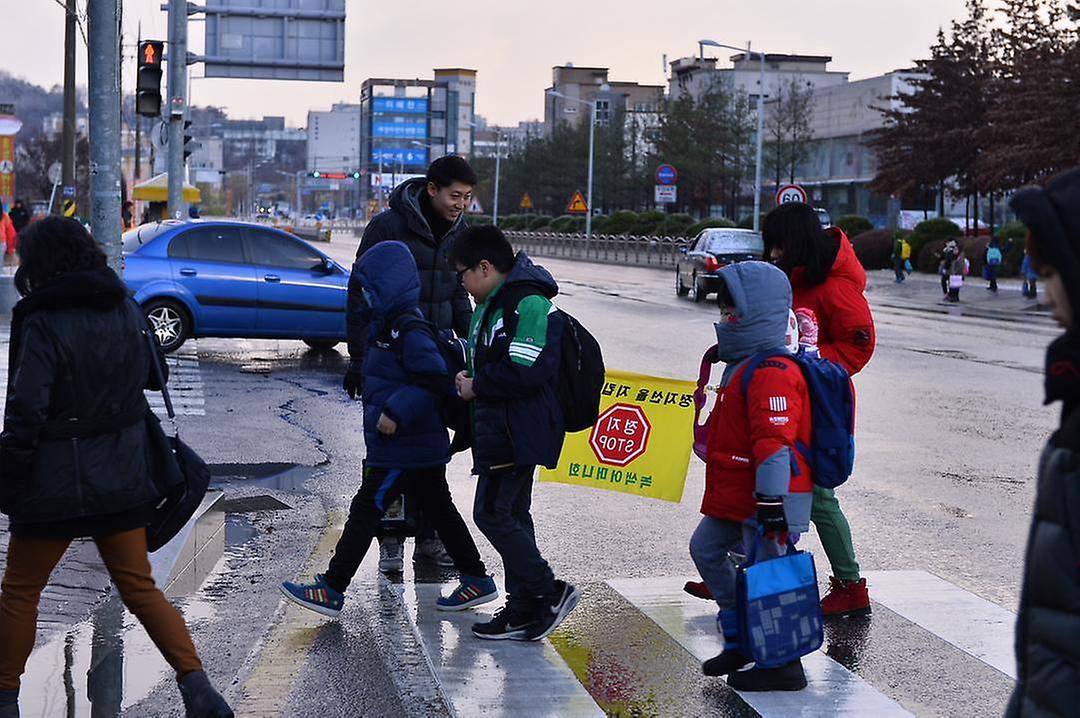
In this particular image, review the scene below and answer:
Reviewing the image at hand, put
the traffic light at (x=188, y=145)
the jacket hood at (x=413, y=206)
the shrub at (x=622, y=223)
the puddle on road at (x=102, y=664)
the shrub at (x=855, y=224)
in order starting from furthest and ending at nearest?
1. the shrub at (x=622, y=223)
2. the shrub at (x=855, y=224)
3. the traffic light at (x=188, y=145)
4. the jacket hood at (x=413, y=206)
5. the puddle on road at (x=102, y=664)

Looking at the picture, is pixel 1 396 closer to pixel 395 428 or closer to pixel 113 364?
pixel 395 428

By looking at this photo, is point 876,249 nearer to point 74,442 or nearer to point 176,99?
point 176,99

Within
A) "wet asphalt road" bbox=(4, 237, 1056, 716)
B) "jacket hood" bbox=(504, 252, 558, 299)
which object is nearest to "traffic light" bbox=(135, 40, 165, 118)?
"wet asphalt road" bbox=(4, 237, 1056, 716)

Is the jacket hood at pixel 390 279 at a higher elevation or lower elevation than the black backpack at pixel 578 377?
higher

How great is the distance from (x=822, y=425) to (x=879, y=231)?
49001mm

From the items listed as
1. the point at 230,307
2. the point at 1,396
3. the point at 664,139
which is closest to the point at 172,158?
the point at 230,307

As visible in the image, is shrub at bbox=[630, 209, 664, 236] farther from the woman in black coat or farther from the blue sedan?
the woman in black coat

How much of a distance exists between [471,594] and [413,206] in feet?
6.50

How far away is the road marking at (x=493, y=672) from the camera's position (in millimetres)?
5266

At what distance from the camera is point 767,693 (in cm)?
546

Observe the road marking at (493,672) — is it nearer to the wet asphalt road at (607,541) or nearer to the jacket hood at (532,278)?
the wet asphalt road at (607,541)

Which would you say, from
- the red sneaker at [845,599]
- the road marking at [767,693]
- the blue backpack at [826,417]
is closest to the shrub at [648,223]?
the road marking at [767,693]

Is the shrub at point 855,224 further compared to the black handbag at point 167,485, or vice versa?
the shrub at point 855,224

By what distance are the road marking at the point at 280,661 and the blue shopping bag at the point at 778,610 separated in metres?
1.66
